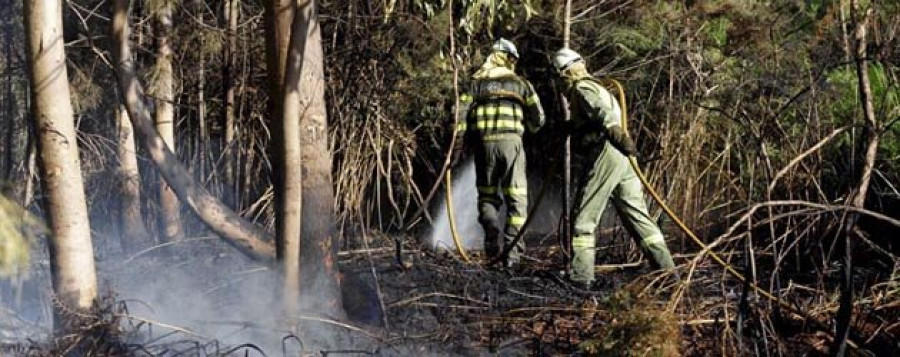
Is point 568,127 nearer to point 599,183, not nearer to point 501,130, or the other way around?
point 599,183

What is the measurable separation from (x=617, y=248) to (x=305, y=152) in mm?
3210

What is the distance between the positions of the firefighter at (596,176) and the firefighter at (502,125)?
994mm

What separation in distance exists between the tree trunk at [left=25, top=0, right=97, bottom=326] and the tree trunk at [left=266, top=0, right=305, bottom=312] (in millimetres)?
955

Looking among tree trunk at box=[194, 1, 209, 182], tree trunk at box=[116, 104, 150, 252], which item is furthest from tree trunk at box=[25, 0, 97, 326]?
tree trunk at box=[194, 1, 209, 182]

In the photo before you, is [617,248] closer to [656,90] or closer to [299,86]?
[656,90]

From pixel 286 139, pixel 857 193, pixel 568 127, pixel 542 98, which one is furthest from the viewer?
pixel 542 98

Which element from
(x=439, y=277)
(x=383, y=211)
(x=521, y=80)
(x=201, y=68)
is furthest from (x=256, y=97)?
(x=439, y=277)

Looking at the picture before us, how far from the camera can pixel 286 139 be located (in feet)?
17.1

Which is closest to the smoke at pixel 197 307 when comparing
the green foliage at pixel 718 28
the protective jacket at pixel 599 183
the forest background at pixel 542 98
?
the forest background at pixel 542 98

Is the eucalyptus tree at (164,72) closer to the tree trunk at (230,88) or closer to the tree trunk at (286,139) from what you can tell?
the tree trunk at (230,88)

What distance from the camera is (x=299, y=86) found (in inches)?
209

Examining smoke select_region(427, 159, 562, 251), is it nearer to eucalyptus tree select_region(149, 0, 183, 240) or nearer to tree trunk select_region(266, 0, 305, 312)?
eucalyptus tree select_region(149, 0, 183, 240)

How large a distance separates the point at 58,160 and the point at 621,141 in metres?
3.29

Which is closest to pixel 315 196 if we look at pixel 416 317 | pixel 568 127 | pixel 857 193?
pixel 416 317
